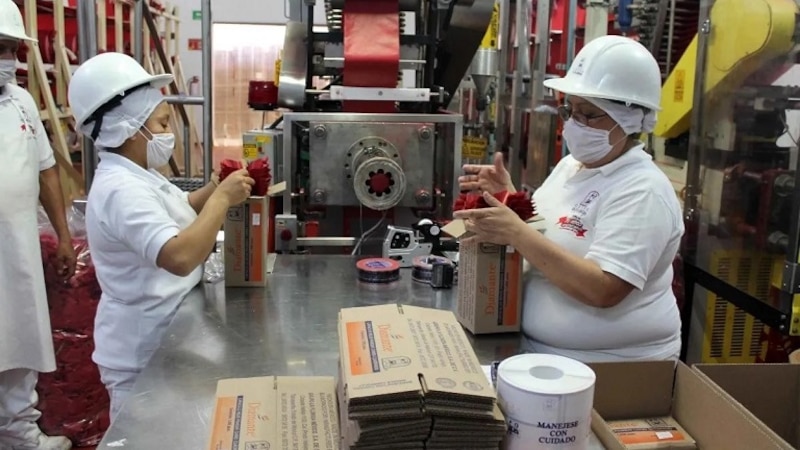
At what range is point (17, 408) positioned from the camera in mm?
2705

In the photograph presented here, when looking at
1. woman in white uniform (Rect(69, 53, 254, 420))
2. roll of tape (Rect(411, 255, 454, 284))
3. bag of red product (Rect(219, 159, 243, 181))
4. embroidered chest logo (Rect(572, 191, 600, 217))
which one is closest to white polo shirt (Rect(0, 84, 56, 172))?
woman in white uniform (Rect(69, 53, 254, 420))

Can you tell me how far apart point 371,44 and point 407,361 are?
194 centimetres

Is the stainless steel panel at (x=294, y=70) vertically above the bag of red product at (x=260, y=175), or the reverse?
the stainless steel panel at (x=294, y=70)

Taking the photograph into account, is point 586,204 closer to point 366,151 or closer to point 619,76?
point 619,76

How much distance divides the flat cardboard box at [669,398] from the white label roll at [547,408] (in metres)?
0.33

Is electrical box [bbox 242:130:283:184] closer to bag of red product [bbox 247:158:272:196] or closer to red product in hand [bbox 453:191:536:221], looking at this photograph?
bag of red product [bbox 247:158:272:196]

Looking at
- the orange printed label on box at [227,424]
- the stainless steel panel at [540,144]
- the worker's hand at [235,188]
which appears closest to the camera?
the orange printed label on box at [227,424]

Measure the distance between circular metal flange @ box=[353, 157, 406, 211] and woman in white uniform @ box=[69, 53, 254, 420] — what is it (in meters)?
0.73

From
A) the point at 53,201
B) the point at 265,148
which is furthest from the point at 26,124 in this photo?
the point at 265,148

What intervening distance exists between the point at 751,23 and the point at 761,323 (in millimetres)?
1006

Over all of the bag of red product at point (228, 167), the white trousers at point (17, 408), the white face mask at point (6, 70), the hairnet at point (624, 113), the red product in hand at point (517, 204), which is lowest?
the white trousers at point (17, 408)

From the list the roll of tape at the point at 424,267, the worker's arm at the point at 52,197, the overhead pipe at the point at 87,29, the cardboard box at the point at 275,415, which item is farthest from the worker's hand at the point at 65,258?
the cardboard box at the point at 275,415

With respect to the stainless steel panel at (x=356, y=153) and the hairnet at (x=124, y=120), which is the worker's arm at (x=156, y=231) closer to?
the hairnet at (x=124, y=120)

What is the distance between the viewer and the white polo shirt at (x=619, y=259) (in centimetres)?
157
